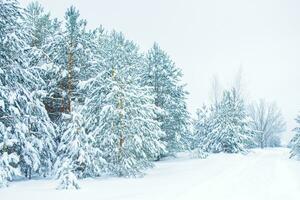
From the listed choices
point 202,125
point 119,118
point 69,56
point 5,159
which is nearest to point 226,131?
point 202,125

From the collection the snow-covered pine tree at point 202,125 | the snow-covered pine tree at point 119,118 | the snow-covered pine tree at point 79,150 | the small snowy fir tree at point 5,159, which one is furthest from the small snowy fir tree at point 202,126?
the small snowy fir tree at point 5,159

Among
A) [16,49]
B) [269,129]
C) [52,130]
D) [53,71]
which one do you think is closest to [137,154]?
[52,130]

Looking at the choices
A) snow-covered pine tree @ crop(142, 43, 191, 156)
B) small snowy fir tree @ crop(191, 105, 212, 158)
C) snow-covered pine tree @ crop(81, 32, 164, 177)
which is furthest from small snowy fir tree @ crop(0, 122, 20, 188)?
small snowy fir tree @ crop(191, 105, 212, 158)

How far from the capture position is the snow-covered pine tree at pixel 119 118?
1855 centimetres

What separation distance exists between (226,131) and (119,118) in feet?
69.3

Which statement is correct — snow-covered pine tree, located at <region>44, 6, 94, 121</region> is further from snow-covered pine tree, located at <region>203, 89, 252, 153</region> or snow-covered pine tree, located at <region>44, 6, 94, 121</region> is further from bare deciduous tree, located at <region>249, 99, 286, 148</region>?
bare deciduous tree, located at <region>249, 99, 286, 148</region>

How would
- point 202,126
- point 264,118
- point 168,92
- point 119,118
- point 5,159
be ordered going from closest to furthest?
point 5,159
point 119,118
point 168,92
point 202,126
point 264,118

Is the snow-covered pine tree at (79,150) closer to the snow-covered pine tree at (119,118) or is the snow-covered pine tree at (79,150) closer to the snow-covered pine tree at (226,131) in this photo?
the snow-covered pine tree at (119,118)

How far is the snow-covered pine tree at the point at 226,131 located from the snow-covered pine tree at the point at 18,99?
23.2 m

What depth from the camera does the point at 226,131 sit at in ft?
122

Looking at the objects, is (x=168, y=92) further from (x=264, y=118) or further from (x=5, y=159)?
(x=264, y=118)

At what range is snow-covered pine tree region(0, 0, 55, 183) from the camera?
15.8m

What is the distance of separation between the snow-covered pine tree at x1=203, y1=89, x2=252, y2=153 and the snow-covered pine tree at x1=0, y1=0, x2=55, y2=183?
23.2m

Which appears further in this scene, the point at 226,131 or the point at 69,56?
the point at 226,131
